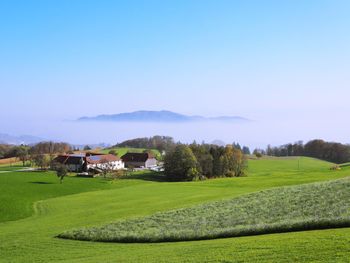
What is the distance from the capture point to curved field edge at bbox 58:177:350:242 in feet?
81.0

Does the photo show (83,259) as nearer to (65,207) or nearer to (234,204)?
(234,204)

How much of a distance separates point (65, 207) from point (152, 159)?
94.1m

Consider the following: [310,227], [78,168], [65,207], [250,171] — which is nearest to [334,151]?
[250,171]

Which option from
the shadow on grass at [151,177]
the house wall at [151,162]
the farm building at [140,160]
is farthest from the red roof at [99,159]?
the shadow on grass at [151,177]

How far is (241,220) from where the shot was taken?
29797 mm

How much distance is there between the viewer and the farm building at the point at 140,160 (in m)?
140

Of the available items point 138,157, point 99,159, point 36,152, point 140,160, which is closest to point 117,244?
point 99,159

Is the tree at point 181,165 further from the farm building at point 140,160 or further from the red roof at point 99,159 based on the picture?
the farm building at point 140,160

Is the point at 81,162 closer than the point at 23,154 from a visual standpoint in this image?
Yes

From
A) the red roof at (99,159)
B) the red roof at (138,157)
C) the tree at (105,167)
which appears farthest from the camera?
the red roof at (138,157)

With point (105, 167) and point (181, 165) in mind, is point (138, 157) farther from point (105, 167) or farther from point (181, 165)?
point (181, 165)

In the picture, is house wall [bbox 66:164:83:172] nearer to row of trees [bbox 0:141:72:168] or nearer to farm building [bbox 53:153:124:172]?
farm building [bbox 53:153:124:172]

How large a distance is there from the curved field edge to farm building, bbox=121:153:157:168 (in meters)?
102

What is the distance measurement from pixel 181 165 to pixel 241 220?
233ft
